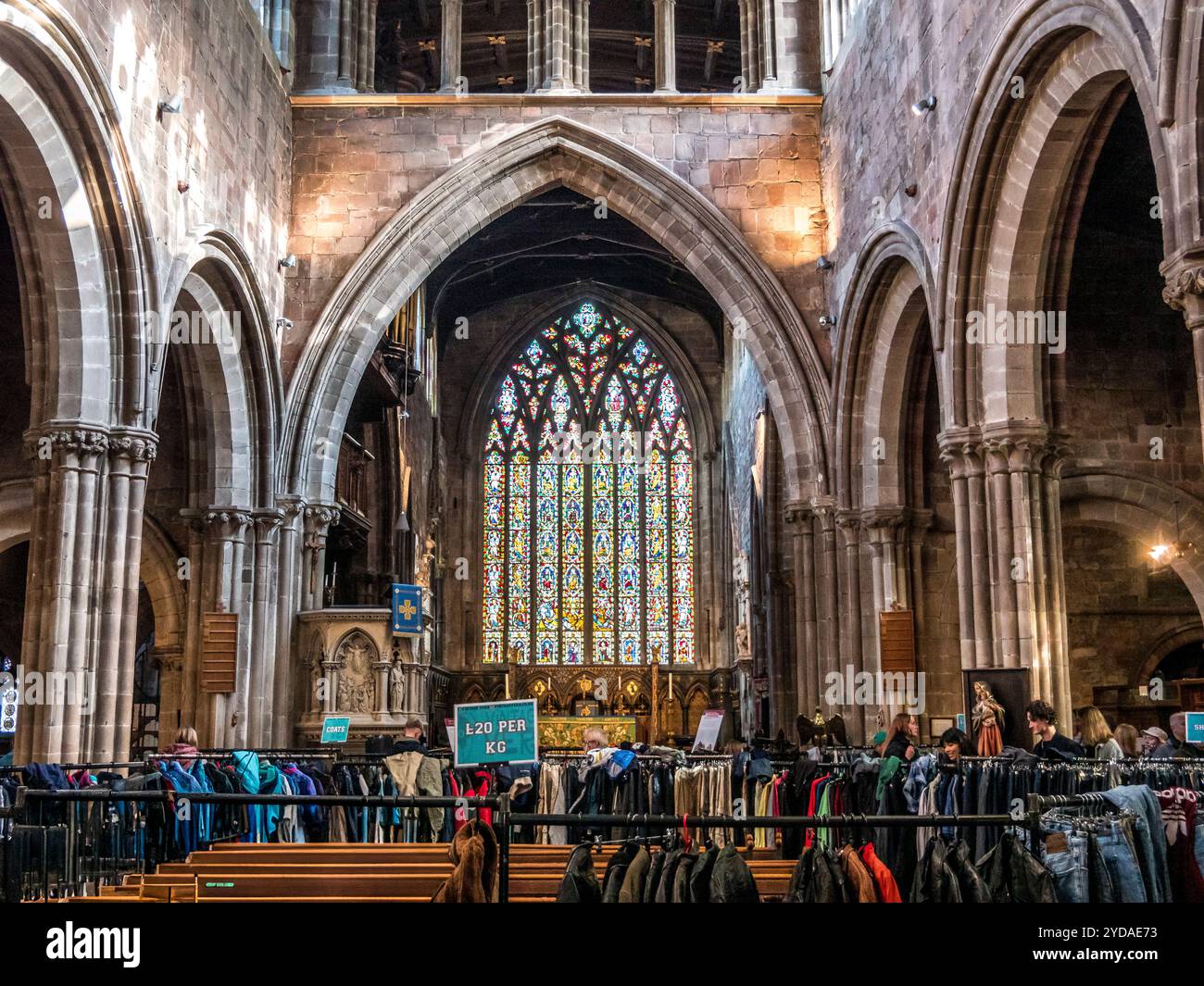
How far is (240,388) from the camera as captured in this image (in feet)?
53.4

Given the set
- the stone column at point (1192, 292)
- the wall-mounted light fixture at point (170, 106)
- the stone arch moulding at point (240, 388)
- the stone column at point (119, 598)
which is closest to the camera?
the stone column at point (1192, 292)

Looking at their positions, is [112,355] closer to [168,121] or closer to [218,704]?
[168,121]

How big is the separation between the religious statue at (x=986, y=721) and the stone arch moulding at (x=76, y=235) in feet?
25.5

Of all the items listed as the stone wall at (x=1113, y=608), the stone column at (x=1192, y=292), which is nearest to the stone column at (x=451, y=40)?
the stone wall at (x=1113, y=608)

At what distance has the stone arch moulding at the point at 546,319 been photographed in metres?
30.6

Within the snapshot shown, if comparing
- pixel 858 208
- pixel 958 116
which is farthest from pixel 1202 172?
pixel 858 208

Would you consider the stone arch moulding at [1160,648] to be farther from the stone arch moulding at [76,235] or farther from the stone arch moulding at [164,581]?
the stone arch moulding at [76,235]

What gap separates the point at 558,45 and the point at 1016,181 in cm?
909

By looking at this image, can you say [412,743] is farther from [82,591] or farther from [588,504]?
[588,504]

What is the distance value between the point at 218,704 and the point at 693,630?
15714mm

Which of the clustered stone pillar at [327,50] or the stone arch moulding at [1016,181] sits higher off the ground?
the clustered stone pillar at [327,50]

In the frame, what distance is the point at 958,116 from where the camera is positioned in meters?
12.0

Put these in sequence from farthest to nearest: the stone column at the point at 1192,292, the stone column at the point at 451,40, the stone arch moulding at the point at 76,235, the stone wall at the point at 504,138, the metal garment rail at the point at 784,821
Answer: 1. the stone column at the point at 451,40
2. the stone wall at the point at 504,138
3. the stone arch moulding at the point at 76,235
4. the stone column at the point at 1192,292
5. the metal garment rail at the point at 784,821

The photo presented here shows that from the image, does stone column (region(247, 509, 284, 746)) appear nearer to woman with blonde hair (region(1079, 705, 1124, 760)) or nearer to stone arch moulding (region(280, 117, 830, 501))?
stone arch moulding (region(280, 117, 830, 501))
